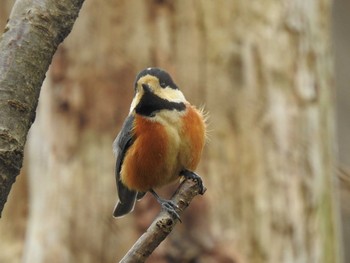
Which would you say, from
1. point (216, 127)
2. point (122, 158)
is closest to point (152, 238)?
point (122, 158)

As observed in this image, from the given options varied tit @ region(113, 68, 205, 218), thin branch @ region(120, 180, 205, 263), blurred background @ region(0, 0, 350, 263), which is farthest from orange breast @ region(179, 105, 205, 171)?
blurred background @ region(0, 0, 350, 263)

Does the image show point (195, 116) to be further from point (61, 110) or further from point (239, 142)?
point (61, 110)

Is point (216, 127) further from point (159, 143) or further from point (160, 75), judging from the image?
point (160, 75)

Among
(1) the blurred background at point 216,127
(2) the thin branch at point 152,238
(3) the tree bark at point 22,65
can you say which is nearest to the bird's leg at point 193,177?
(2) the thin branch at point 152,238

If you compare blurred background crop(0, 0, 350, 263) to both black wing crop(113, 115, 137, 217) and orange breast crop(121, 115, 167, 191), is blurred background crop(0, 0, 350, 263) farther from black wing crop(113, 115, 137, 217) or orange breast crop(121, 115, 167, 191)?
orange breast crop(121, 115, 167, 191)

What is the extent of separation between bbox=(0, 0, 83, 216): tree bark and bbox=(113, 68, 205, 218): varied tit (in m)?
0.41

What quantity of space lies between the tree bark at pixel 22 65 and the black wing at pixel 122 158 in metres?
0.52

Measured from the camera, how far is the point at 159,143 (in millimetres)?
2221

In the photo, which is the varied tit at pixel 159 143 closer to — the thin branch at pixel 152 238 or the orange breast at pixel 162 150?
the orange breast at pixel 162 150

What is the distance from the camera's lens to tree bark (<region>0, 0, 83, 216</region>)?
148 cm

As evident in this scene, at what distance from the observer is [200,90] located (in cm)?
392

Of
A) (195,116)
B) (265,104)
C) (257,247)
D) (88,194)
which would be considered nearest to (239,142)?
(265,104)

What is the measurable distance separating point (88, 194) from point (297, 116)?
1089 mm

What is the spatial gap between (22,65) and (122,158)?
829 mm
